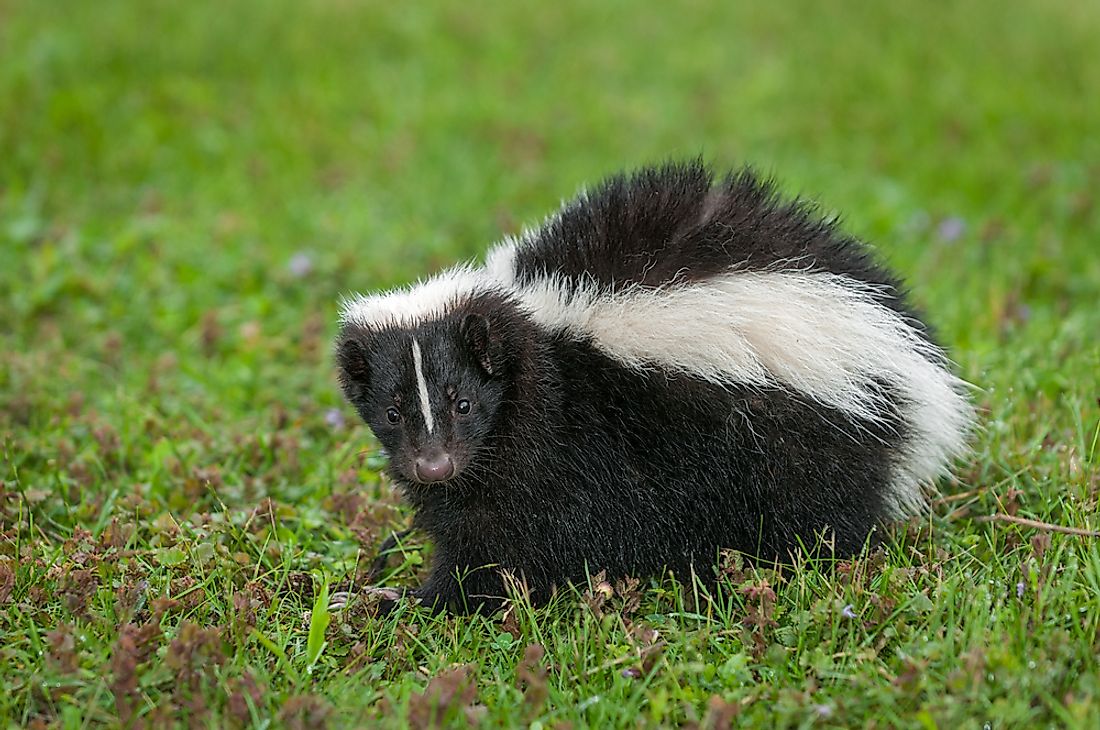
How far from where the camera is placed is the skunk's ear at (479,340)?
14.4 feet

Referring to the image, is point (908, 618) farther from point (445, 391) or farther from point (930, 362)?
point (445, 391)

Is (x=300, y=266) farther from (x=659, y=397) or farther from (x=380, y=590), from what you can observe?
(x=659, y=397)

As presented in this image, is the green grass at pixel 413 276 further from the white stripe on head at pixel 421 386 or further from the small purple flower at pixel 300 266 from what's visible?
the white stripe on head at pixel 421 386

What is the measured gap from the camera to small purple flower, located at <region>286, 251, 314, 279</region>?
293 inches

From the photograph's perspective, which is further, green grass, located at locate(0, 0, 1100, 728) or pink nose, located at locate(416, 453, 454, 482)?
pink nose, located at locate(416, 453, 454, 482)

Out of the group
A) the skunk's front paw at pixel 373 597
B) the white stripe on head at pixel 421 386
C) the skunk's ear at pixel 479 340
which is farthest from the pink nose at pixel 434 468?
the skunk's front paw at pixel 373 597

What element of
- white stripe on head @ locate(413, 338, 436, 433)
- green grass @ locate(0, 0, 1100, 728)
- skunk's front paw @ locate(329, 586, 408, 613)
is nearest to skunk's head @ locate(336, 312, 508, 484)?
white stripe on head @ locate(413, 338, 436, 433)

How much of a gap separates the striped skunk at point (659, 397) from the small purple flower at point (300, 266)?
2889 mm

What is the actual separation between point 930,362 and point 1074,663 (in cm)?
135

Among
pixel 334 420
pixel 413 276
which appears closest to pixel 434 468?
pixel 334 420

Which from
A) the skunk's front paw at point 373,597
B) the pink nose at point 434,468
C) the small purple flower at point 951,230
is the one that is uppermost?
the small purple flower at point 951,230

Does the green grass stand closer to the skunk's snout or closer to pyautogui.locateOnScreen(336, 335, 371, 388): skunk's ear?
the skunk's snout

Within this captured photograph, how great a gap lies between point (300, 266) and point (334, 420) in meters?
1.96

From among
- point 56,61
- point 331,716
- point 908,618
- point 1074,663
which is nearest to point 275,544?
point 331,716
